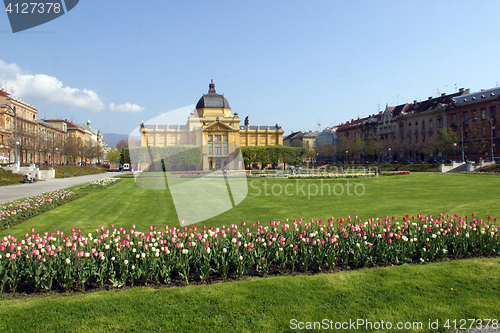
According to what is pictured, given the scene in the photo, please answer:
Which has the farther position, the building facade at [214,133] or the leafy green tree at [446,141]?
the building facade at [214,133]

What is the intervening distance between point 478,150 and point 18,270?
6740 centimetres

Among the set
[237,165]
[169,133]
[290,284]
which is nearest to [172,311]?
[290,284]

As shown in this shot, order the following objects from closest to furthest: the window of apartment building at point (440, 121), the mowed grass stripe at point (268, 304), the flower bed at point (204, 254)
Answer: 1. the mowed grass stripe at point (268, 304)
2. the flower bed at point (204, 254)
3. the window of apartment building at point (440, 121)

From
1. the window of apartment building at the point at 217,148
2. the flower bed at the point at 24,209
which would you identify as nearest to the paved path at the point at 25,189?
the flower bed at the point at 24,209

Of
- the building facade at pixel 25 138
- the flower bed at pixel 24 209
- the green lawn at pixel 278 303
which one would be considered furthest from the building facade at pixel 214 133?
the green lawn at pixel 278 303

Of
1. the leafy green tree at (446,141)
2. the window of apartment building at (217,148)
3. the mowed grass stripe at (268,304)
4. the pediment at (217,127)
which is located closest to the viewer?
the mowed grass stripe at (268,304)

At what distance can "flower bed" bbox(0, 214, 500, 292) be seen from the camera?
17.9 feet

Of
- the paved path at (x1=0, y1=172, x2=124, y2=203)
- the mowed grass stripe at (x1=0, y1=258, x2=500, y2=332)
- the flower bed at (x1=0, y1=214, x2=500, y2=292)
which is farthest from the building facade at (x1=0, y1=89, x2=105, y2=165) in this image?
the mowed grass stripe at (x1=0, y1=258, x2=500, y2=332)

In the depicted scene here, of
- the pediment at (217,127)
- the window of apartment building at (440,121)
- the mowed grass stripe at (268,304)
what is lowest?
the mowed grass stripe at (268,304)

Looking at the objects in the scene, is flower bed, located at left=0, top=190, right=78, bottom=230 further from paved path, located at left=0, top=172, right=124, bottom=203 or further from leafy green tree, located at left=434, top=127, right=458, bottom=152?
leafy green tree, located at left=434, top=127, right=458, bottom=152

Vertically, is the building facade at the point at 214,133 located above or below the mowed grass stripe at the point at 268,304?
above

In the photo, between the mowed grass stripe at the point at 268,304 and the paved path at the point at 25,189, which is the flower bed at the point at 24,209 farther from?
the mowed grass stripe at the point at 268,304

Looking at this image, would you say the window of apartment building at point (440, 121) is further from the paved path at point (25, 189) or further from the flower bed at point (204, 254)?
the flower bed at point (204, 254)

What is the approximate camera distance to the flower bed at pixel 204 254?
545 centimetres
